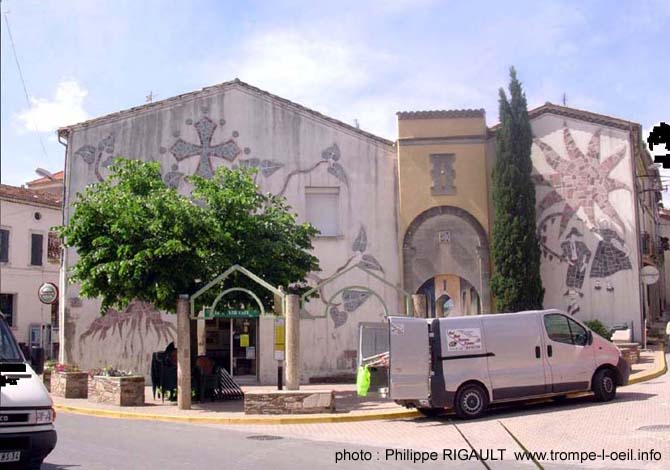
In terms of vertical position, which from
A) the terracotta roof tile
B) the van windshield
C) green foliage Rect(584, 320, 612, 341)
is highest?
the terracotta roof tile

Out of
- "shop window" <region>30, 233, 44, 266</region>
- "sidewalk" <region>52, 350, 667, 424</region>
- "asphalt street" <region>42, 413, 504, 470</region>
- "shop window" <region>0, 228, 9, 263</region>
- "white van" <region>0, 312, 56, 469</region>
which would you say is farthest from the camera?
"shop window" <region>30, 233, 44, 266</region>

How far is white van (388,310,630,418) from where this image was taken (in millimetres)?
14898

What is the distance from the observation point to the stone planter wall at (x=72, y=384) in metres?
21.2

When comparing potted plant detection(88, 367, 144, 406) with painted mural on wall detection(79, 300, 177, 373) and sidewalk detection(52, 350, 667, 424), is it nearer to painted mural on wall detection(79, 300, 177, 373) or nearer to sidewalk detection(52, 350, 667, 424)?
sidewalk detection(52, 350, 667, 424)

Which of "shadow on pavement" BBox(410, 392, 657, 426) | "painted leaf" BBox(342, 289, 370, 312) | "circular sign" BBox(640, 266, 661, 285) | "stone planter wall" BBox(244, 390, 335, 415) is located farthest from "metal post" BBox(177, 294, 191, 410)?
"circular sign" BBox(640, 266, 661, 285)

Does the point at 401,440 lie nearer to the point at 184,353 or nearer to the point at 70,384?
the point at 184,353

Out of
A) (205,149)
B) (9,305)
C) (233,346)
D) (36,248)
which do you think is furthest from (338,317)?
(36,248)

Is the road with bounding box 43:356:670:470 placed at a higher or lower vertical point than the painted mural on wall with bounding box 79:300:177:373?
lower

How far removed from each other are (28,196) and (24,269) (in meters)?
3.55

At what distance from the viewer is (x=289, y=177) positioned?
1018 inches

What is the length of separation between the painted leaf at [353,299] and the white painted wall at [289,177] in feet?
0.51

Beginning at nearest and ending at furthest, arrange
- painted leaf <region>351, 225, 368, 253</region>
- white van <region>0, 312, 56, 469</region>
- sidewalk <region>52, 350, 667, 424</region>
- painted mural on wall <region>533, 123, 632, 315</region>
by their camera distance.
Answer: white van <region>0, 312, 56, 469</region>
sidewalk <region>52, 350, 667, 424</region>
painted mural on wall <region>533, 123, 632, 315</region>
painted leaf <region>351, 225, 368, 253</region>

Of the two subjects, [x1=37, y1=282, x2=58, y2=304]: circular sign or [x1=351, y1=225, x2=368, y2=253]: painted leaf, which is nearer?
[x1=37, y1=282, x2=58, y2=304]: circular sign

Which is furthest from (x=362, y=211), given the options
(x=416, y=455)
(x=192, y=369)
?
(x=416, y=455)
